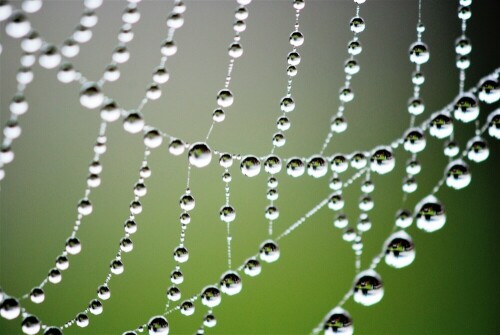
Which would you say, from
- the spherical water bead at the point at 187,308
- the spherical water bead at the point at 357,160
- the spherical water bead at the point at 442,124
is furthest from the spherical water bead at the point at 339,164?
the spherical water bead at the point at 187,308

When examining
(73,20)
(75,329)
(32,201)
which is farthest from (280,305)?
A: (73,20)

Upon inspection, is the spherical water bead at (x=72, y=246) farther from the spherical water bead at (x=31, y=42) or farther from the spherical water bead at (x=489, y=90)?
the spherical water bead at (x=489, y=90)

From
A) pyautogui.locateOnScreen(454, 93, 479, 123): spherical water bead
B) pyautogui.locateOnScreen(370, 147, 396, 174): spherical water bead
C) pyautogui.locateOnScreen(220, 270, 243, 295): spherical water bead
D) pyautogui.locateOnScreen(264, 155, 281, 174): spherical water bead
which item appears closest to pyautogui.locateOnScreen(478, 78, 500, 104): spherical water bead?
pyautogui.locateOnScreen(454, 93, 479, 123): spherical water bead

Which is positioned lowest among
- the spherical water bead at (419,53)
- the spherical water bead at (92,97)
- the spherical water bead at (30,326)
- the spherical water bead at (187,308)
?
the spherical water bead at (30,326)

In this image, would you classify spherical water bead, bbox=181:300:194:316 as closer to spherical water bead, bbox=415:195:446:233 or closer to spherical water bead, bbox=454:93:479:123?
spherical water bead, bbox=415:195:446:233

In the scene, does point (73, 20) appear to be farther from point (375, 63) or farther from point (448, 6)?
point (448, 6)

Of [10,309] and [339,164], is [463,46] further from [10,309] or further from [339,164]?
[10,309]
